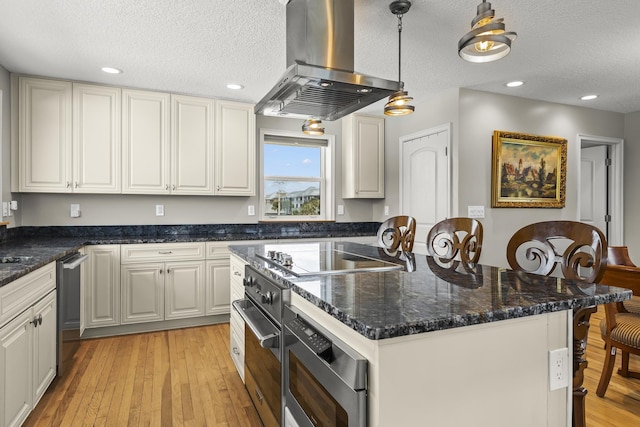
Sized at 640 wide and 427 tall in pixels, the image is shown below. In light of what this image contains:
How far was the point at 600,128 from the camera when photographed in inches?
182

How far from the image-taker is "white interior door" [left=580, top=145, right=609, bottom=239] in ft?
15.9

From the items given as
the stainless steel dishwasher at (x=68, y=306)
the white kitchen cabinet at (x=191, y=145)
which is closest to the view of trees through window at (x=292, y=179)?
the white kitchen cabinet at (x=191, y=145)

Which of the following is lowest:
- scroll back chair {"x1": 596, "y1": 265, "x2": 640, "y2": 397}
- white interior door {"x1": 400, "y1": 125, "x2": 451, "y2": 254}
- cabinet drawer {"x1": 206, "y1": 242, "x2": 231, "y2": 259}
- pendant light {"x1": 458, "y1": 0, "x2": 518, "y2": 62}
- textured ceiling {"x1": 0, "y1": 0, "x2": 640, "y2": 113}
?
scroll back chair {"x1": 596, "y1": 265, "x2": 640, "y2": 397}

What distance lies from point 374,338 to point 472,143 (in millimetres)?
3502

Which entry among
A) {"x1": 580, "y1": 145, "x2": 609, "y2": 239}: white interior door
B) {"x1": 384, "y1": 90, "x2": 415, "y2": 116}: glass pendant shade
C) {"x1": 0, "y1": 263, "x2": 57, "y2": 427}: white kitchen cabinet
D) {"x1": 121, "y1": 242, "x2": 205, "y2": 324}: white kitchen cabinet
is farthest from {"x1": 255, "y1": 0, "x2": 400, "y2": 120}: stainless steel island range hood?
{"x1": 580, "y1": 145, "x2": 609, "y2": 239}: white interior door

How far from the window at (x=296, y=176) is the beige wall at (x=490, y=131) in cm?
98

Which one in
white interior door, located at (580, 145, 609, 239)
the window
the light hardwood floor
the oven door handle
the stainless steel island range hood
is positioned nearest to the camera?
the oven door handle

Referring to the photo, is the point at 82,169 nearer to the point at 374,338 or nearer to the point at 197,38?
the point at 197,38

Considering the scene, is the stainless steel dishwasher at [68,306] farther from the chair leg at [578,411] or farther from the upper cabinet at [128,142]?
the chair leg at [578,411]

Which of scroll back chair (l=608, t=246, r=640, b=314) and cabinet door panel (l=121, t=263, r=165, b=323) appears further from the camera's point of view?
cabinet door panel (l=121, t=263, r=165, b=323)

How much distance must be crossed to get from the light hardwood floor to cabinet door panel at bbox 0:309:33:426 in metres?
0.21

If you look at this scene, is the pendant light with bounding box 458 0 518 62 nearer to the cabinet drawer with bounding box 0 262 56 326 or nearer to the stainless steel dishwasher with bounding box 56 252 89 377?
the cabinet drawer with bounding box 0 262 56 326

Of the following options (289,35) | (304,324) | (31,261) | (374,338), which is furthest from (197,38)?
(374,338)

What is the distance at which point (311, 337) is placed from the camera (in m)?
1.08
